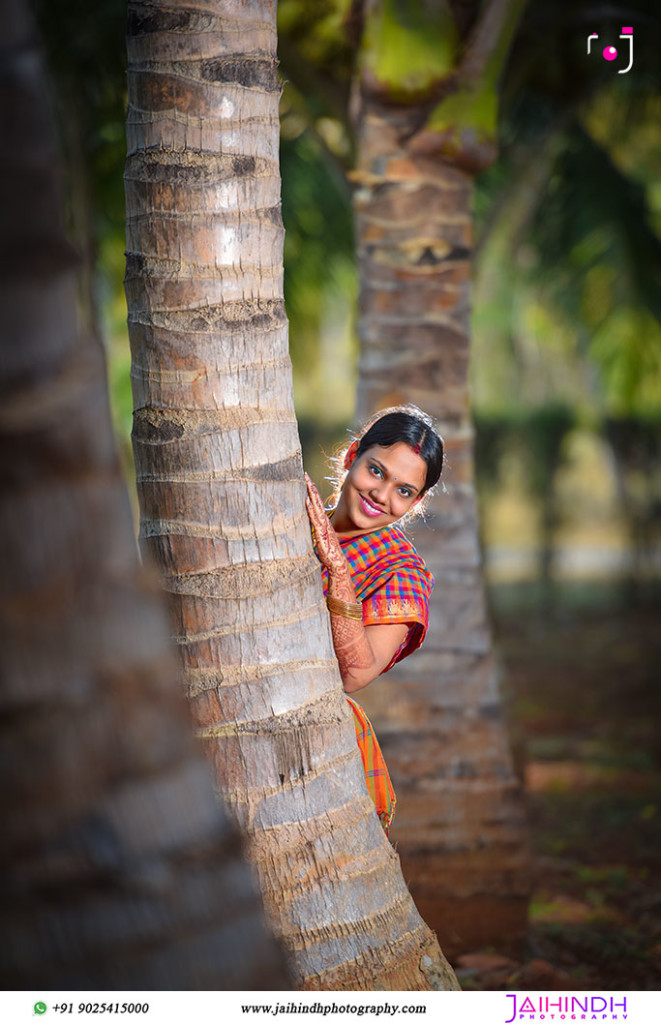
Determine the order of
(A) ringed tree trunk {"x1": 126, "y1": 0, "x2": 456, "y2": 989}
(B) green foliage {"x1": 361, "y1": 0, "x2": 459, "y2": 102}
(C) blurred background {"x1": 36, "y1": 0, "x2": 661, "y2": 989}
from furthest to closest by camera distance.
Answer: (C) blurred background {"x1": 36, "y1": 0, "x2": 661, "y2": 989} < (B) green foliage {"x1": 361, "y1": 0, "x2": 459, "y2": 102} < (A) ringed tree trunk {"x1": 126, "y1": 0, "x2": 456, "y2": 989}

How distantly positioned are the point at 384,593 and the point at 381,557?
107 millimetres

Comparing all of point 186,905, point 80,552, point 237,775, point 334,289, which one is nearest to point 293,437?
point 237,775

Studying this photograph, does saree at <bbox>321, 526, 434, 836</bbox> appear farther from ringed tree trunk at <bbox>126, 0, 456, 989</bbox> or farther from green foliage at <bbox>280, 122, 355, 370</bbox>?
green foliage at <bbox>280, 122, 355, 370</bbox>

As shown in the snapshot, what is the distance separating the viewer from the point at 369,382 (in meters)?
3.59

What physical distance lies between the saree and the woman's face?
0.15 feet

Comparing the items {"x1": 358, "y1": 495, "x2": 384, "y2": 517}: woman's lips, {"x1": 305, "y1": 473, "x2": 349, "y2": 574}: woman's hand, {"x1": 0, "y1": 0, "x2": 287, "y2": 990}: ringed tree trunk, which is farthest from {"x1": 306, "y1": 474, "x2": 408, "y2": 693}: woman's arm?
{"x1": 0, "y1": 0, "x2": 287, "y2": 990}: ringed tree trunk

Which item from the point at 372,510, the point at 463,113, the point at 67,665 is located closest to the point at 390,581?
the point at 372,510

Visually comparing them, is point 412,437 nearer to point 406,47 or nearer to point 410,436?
point 410,436

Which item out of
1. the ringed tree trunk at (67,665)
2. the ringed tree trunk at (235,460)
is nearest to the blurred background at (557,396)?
the ringed tree trunk at (235,460)

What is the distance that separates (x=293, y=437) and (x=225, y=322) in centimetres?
26

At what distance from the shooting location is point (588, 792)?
506 centimetres

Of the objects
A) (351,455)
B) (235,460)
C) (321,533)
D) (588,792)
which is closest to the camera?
(235,460)

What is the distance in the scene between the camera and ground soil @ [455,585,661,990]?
3.19 m

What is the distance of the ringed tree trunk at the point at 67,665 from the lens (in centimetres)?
111
